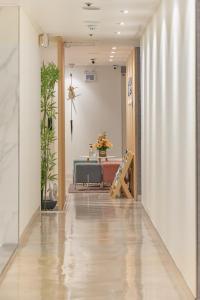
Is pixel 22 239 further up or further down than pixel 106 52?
further down

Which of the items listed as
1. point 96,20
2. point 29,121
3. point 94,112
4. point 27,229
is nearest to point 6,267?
point 27,229

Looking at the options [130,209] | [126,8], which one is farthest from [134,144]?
[126,8]

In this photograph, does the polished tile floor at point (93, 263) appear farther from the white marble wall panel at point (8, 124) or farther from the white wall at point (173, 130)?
the white marble wall panel at point (8, 124)

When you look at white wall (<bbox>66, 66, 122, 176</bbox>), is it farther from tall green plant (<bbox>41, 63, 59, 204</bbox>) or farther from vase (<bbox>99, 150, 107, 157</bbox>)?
tall green plant (<bbox>41, 63, 59, 204</bbox>)

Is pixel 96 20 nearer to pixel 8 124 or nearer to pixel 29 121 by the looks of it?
pixel 29 121

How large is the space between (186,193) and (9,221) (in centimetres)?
319

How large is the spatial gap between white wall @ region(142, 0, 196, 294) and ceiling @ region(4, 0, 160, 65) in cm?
37

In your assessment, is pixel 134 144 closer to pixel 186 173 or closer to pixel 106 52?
pixel 106 52

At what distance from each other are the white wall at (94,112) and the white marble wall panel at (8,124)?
10564 millimetres

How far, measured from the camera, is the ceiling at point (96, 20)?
8.38 metres

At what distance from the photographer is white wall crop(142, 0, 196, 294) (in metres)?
5.48

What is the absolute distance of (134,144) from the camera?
1283 centimetres

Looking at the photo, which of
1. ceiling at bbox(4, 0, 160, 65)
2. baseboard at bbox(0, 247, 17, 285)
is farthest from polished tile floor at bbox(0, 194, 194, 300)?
ceiling at bbox(4, 0, 160, 65)

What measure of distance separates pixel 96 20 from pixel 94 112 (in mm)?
9034
